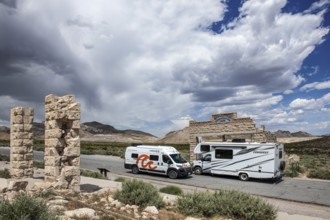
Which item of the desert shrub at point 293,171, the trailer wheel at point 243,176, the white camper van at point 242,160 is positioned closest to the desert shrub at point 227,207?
the white camper van at point 242,160

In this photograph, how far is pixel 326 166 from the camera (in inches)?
1398

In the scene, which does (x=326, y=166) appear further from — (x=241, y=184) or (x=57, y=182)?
(x=57, y=182)

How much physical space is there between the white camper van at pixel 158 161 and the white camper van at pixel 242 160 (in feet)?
7.15

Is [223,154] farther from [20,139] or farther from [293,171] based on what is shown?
[20,139]

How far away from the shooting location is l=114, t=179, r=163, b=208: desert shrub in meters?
11.5

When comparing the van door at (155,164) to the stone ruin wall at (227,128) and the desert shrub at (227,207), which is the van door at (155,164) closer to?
the stone ruin wall at (227,128)

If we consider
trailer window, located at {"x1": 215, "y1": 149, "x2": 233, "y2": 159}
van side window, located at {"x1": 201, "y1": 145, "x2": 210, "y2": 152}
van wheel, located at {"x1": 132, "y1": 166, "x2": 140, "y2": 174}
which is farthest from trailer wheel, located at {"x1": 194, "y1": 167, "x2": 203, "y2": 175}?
van wheel, located at {"x1": 132, "y1": 166, "x2": 140, "y2": 174}

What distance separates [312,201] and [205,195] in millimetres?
10102

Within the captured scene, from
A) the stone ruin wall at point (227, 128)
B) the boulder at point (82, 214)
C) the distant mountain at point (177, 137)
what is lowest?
the distant mountain at point (177, 137)

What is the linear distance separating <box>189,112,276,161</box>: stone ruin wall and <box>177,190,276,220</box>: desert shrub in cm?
1798

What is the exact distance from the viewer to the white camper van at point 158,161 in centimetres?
2534

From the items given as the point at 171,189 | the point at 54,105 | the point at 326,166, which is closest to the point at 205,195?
the point at 171,189

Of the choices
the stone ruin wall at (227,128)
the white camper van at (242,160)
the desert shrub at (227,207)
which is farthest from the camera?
the stone ruin wall at (227,128)

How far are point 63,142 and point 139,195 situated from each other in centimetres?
442
